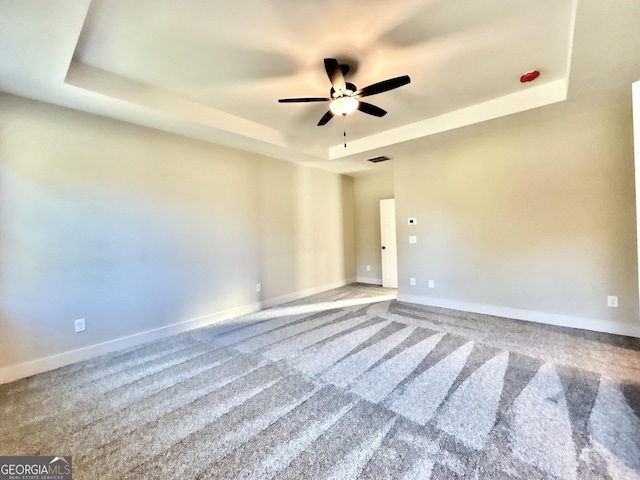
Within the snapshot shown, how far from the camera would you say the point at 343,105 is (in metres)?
2.60

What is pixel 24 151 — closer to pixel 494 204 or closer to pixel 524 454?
pixel 524 454

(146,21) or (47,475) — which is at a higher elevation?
(146,21)

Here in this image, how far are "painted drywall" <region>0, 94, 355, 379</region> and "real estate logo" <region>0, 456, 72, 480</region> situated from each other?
1.41m

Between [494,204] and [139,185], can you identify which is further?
[494,204]

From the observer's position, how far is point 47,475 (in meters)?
1.50

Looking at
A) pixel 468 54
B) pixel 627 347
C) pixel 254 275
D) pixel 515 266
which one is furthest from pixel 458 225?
pixel 254 275

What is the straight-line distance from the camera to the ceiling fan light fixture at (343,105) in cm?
255

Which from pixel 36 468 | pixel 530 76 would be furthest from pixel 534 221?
pixel 36 468

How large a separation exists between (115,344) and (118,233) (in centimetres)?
126

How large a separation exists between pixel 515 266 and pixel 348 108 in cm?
315

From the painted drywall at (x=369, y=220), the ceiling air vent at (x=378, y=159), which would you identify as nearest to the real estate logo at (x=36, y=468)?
the ceiling air vent at (x=378, y=159)

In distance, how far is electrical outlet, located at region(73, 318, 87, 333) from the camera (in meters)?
2.85

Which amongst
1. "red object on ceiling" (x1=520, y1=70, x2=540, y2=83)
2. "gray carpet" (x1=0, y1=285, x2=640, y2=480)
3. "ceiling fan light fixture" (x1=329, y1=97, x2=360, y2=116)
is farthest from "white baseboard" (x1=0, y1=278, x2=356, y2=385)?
"red object on ceiling" (x1=520, y1=70, x2=540, y2=83)

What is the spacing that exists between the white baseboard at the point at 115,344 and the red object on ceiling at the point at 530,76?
449 cm
